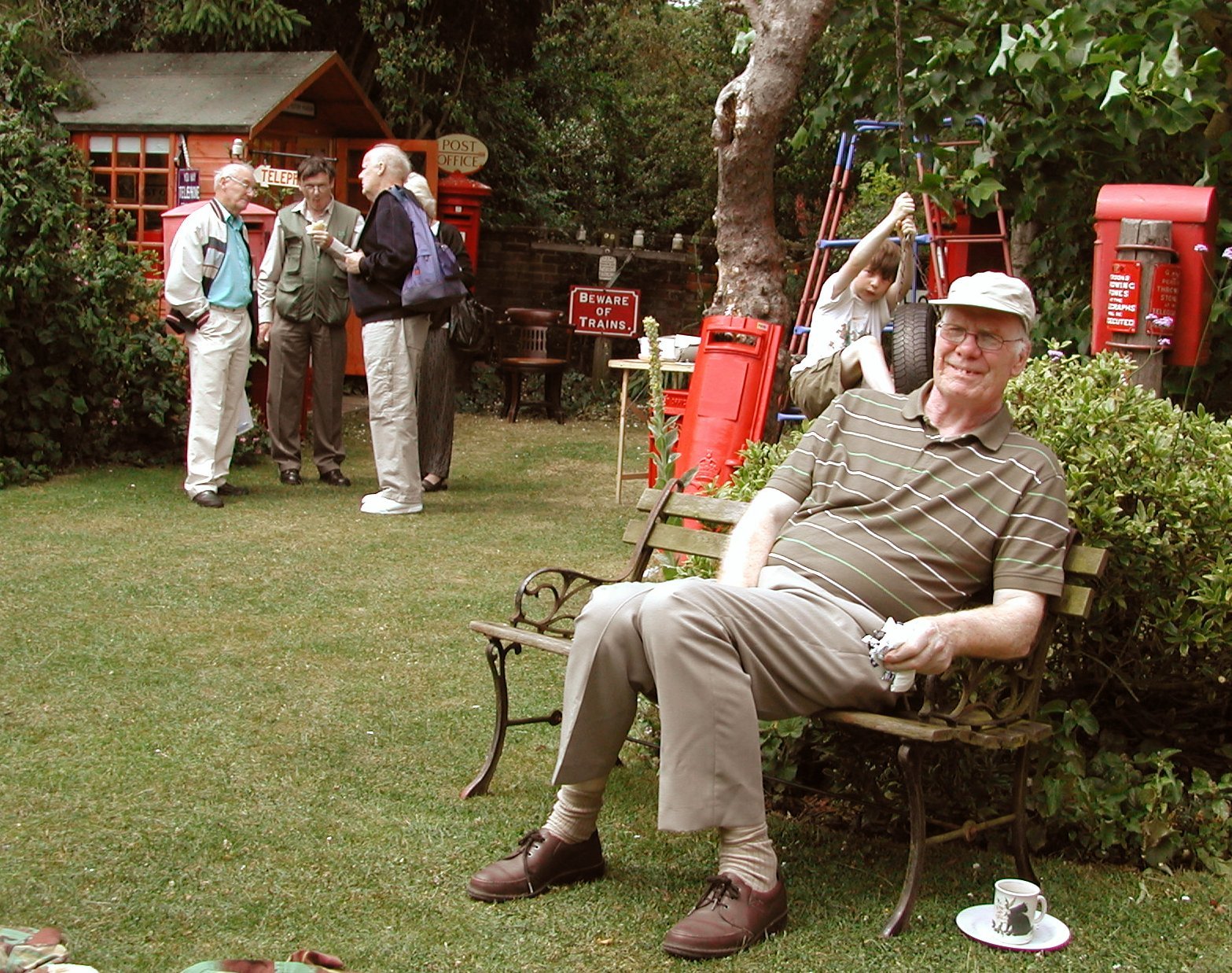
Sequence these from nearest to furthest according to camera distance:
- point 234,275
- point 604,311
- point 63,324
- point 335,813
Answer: point 335,813
point 234,275
point 63,324
point 604,311

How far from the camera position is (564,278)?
53.9 feet

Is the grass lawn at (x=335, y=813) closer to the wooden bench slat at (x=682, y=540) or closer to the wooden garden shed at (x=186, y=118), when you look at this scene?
the wooden bench slat at (x=682, y=540)

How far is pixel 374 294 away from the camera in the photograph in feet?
28.3

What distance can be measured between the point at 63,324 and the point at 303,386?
152cm

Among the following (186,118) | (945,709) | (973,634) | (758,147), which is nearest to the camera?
(973,634)

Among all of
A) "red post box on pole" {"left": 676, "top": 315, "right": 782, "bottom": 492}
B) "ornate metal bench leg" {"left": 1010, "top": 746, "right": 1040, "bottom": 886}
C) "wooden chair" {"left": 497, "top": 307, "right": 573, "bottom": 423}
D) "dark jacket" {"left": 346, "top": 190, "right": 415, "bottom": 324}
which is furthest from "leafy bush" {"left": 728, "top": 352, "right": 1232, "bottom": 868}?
"wooden chair" {"left": 497, "top": 307, "right": 573, "bottom": 423}

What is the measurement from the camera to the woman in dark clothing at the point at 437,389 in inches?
370

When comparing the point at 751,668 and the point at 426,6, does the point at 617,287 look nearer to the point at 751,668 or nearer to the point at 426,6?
the point at 426,6

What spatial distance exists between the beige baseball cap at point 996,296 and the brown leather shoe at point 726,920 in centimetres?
148

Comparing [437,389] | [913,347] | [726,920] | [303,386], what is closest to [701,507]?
[726,920]

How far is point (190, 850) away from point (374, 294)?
5269mm

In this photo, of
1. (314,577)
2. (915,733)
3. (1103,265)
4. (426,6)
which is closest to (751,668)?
(915,733)

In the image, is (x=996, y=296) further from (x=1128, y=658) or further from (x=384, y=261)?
(x=384, y=261)

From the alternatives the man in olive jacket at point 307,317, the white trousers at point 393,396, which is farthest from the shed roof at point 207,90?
the white trousers at point 393,396
